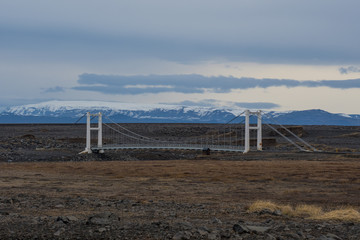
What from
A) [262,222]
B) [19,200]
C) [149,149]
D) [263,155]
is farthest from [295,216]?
[149,149]

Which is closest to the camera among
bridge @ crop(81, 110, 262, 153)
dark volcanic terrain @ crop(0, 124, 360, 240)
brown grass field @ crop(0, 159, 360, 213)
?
dark volcanic terrain @ crop(0, 124, 360, 240)

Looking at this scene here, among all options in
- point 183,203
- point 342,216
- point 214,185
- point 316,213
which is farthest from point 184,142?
point 342,216

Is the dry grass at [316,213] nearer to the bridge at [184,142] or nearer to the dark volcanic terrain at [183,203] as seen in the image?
the dark volcanic terrain at [183,203]

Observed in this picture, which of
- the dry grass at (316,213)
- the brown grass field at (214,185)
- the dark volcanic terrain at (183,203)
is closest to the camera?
the dark volcanic terrain at (183,203)

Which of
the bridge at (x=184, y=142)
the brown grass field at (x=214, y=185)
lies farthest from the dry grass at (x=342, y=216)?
the bridge at (x=184, y=142)

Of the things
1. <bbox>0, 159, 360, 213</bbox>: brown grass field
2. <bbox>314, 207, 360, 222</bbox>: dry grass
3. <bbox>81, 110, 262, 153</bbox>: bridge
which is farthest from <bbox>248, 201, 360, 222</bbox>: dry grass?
<bbox>81, 110, 262, 153</bbox>: bridge

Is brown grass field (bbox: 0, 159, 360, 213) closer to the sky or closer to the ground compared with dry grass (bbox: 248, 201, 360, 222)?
closer to the ground

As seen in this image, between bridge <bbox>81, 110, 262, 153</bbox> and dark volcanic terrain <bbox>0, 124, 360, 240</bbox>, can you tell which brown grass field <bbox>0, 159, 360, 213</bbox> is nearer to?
dark volcanic terrain <bbox>0, 124, 360, 240</bbox>

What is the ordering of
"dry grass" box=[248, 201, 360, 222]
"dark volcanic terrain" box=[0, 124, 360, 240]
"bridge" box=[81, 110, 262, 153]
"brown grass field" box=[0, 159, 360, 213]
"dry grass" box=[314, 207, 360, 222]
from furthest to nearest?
1. "bridge" box=[81, 110, 262, 153]
2. "brown grass field" box=[0, 159, 360, 213]
3. "dry grass" box=[248, 201, 360, 222]
4. "dry grass" box=[314, 207, 360, 222]
5. "dark volcanic terrain" box=[0, 124, 360, 240]

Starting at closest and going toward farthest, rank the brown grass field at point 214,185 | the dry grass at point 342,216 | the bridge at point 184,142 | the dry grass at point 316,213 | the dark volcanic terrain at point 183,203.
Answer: the dark volcanic terrain at point 183,203 < the dry grass at point 342,216 < the dry grass at point 316,213 < the brown grass field at point 214,185 < the bridge at point 184,142

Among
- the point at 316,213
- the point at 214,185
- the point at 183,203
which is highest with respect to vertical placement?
the point at 316,213

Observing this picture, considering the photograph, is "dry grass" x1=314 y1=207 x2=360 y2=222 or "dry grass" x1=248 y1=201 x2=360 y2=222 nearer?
"dry grass" x1=314 y1=207 x2=360 y2=222

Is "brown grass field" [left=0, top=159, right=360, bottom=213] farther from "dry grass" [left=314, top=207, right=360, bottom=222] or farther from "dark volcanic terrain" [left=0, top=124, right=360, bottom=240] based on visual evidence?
"dry grass" [left=314, top=207, right=360, bottom=222]

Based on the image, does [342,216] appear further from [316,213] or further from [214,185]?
[214,185]
